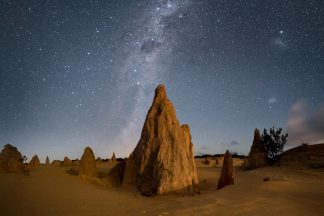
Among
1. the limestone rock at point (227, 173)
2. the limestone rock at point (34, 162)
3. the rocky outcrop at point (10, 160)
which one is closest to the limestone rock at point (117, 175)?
the rocky outcrop at point (10, 160)

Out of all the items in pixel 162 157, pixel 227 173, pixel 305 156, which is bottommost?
pixel 227 173

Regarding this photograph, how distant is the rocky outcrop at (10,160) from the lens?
20203 mm

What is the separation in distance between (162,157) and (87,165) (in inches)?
229

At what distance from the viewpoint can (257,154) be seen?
118ft

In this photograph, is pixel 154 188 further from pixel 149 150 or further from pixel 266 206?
pixel 266 206

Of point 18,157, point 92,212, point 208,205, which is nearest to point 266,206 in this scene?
point 208,205

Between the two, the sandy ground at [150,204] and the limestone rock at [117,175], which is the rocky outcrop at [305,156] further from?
the sandy ground at [150,204]

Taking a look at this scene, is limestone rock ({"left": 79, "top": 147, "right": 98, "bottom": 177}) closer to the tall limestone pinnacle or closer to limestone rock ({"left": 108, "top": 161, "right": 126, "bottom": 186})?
limestone rock ({"left": 108, "top": 161, "right": 126, "bottom": 186})

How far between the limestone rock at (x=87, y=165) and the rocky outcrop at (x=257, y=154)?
2315 centimetres

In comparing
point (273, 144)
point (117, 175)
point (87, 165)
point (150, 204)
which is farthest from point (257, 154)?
point (150, 204)

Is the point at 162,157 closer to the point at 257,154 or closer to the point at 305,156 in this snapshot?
the point at 257,154

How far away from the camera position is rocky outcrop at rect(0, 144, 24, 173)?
20203 millimetres

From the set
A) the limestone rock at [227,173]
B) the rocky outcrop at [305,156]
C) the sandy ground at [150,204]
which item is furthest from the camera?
the rocky outcrop at [305,156]

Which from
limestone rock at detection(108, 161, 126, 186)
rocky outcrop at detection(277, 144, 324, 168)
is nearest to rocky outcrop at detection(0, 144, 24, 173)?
limestone rock at detection(108, 161, 126, 186)
